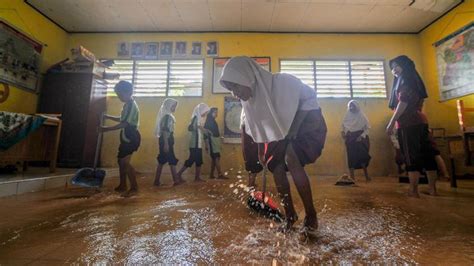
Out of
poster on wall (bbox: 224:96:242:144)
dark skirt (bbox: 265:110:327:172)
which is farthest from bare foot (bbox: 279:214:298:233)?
poster on wall (bbox: 224:96:242:144)

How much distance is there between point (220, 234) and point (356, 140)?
3.64 metres

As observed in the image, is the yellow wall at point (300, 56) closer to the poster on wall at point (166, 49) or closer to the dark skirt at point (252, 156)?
the poster on wall at point (166, 49)

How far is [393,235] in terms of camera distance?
4.15ft

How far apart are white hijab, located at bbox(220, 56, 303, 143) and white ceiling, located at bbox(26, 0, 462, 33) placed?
12.7 ft

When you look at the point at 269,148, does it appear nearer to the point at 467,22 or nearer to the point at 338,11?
the point at 338,11

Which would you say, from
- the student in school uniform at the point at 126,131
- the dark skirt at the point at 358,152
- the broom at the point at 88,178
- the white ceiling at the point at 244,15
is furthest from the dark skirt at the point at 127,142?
the dark skirt at the point at 358,152

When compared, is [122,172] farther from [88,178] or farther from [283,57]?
[283,57]

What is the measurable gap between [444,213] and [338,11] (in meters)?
4.46

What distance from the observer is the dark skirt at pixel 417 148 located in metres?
2.36

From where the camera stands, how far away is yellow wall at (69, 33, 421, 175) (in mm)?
5207

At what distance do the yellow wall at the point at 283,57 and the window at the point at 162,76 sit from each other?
21 centimetres

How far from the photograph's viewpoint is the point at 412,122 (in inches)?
94.0

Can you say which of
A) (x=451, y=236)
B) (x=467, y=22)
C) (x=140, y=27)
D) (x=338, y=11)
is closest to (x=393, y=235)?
(x=451, y=236)

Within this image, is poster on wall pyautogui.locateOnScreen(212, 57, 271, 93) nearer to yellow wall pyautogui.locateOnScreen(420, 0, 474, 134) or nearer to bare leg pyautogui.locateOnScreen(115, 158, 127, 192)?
bare leg pyautogui.locateOnScreen(115, 158, 127, 192)
